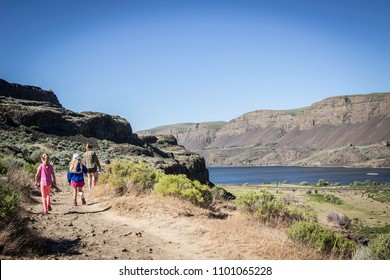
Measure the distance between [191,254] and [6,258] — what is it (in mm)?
3091

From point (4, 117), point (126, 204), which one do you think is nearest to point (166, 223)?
point (126, 204)

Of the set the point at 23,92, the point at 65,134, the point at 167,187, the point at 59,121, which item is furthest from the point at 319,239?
the point at 23,92

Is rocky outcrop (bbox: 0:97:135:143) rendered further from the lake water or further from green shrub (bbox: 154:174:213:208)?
the lake water

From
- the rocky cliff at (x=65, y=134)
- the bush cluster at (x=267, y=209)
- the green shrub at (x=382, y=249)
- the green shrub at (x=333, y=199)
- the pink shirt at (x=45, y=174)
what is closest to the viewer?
the green shrub at (x=382, y=249)

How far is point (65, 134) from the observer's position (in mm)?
41125

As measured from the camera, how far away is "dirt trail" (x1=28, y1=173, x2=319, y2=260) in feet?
20.2

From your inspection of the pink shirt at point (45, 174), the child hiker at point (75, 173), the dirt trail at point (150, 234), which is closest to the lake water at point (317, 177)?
the dirt trail at point (150, 234)

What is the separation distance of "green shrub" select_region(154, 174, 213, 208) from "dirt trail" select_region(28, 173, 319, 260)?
1.71ft

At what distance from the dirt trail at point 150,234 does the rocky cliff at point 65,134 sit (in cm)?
1769

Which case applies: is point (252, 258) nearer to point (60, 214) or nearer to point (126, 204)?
point (126, 204)

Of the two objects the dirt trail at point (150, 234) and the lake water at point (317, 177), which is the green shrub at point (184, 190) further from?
the lake water at point (317, 177)

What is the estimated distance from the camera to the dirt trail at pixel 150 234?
20.2 ft

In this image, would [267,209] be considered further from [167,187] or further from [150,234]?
[150,234]

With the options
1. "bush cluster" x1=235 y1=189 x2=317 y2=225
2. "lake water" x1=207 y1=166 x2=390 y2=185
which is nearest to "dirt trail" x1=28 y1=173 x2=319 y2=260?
"bush cluster" x1=235 y1=189 x2=317 y2=225
